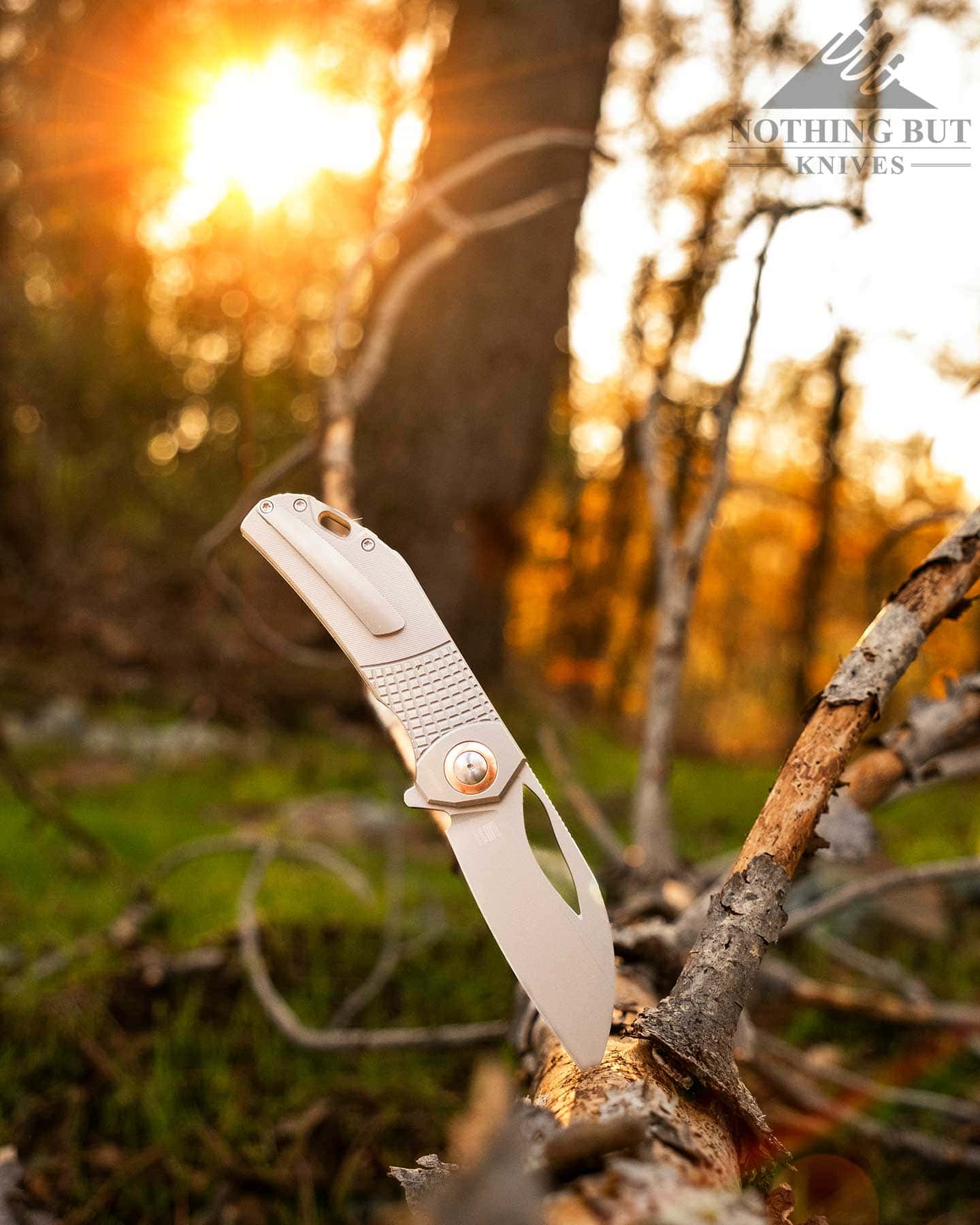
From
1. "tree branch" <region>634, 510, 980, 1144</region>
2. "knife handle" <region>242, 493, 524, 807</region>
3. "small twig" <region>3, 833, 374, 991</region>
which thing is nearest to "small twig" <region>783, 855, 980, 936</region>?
"tree branch" <region>634, 510, 980, 1144</region>

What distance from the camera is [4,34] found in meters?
6.76

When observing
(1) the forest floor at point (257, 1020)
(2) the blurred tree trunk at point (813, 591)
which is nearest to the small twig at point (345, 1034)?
(1) the forest floor at point (257, 1020)

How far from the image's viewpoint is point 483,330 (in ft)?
17.8

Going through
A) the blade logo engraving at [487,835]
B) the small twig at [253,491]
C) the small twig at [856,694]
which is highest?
the small twig at [253,491]

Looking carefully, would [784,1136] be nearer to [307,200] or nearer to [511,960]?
[511,960]

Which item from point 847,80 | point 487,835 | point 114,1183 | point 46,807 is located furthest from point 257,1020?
point 847,80

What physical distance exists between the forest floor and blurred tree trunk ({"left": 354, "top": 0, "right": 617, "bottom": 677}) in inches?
75.8

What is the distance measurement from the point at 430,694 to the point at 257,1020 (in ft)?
5.23

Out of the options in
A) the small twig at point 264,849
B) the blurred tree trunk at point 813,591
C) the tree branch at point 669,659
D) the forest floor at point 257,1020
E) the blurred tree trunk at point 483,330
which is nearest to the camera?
the forest floor at point 257,1020

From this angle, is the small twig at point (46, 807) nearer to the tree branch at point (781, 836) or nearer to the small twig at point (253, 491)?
the small twig at point (253, 491)

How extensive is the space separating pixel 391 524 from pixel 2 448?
152 inches

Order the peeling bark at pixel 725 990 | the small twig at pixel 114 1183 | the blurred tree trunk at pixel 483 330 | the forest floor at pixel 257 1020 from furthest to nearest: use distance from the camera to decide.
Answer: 1. the blurred tree trunk at pixel 483 330
2. the forest floor at pixel 257 1020
3. the small twig at pixel 114 1183
4. the peeling bark at pixel 725 990

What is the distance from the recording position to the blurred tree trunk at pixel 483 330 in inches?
202

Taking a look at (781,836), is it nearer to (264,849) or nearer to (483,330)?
(264,849)
